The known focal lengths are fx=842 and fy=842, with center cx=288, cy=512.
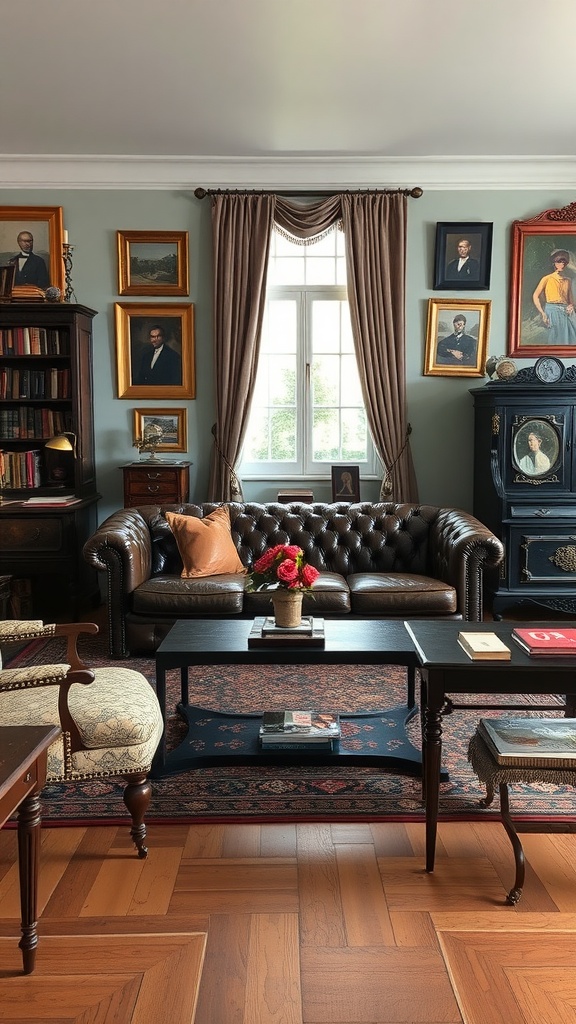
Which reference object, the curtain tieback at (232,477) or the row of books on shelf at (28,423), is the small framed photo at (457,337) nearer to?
the curtain tieback at (232,477)

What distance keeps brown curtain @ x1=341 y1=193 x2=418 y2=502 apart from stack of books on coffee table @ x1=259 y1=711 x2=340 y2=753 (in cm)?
337

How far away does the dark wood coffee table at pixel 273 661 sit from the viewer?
3602 millimetres

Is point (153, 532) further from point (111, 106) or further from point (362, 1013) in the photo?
point (362, 1013)

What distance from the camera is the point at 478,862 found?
9.73 ft

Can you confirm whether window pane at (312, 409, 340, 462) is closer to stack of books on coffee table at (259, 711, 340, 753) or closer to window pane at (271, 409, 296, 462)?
window pane at (271, 409, 296, 462)

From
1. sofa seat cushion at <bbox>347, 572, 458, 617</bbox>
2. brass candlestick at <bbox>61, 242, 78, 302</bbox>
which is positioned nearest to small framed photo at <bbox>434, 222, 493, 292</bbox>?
sofa seat cushion at <bbox>347, 572, 458, 617</bbox>

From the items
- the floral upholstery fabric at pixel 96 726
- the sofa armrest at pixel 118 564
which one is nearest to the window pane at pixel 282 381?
the sofa armrest at pixel 118 564

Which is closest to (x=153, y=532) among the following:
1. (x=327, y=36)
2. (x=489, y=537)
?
(x=489, y=537)

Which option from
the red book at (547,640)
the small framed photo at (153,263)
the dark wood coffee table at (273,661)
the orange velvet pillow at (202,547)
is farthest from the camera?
the small framed photo at (153,263)

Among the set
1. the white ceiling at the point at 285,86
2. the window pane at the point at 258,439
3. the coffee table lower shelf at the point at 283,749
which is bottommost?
the coffee table lower shelf at the point at 283,749

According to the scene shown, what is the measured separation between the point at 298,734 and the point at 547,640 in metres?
1.20

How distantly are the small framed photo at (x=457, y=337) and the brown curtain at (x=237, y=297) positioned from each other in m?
1.43

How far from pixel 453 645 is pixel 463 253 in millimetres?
4596

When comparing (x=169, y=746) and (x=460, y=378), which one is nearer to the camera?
(x=169, y=746)
